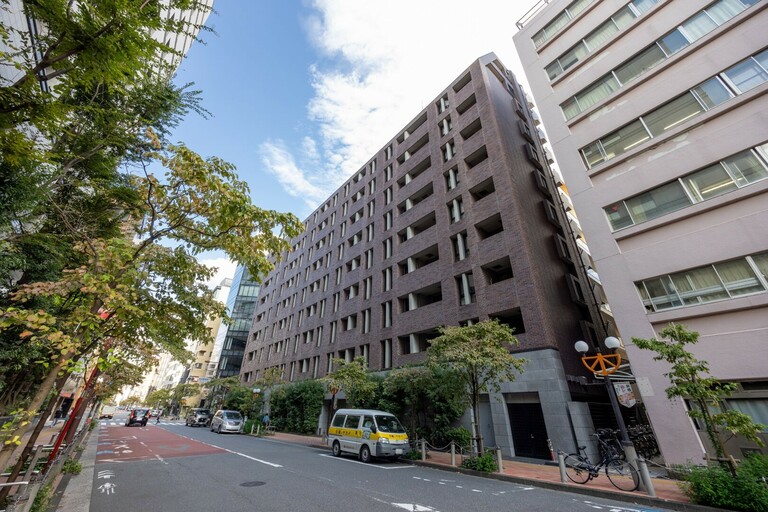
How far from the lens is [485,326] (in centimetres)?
1430

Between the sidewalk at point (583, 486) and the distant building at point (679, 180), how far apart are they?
3.59 metres

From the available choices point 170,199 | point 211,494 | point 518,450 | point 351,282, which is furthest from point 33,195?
point 351,282

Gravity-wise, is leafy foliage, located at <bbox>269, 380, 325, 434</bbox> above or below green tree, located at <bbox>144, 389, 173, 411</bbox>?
below

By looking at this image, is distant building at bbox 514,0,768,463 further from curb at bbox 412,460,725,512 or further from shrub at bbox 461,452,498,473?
shrub at bbox 461,452,498,473

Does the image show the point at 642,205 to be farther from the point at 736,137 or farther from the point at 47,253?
the point at 47,253

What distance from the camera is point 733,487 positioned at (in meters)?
7.32

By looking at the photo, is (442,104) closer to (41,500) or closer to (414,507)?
(414,507)

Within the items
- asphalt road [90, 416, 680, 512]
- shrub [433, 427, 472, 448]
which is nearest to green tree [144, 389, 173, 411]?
asphalt road [90, 416, 680, 512]

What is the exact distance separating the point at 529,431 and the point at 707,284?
9.90 m

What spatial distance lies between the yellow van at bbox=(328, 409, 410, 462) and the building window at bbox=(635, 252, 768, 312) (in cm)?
1228

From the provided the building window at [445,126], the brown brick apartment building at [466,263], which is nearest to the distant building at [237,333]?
the brown brick apartment building at [466,263]

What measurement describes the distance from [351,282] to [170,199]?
2776 centimetres

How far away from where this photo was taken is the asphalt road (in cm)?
746

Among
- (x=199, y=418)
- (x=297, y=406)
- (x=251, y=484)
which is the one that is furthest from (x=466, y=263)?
(x=199, y=418)
